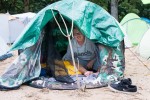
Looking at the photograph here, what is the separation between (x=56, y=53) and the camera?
5715 millimetres

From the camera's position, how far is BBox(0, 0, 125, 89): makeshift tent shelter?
534 centimetres

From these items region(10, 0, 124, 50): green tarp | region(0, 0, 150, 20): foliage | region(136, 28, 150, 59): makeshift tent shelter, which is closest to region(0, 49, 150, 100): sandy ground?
region(10, 0, 124, 50): green tarp

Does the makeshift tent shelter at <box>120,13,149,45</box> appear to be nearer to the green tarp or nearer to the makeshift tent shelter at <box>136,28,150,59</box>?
the makeshift tent shelter at <box>136,28,150,59</box>

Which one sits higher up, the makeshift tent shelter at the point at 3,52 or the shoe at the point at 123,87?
the makeshift tent shelter at the point at 3,52

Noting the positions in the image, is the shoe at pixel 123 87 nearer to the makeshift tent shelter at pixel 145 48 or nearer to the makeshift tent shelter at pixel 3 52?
the makeshift tent shelter at pixel 145 48

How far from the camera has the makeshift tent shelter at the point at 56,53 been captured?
5.34 m

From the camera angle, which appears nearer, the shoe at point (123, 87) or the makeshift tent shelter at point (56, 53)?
the shoe at point (123, 87)

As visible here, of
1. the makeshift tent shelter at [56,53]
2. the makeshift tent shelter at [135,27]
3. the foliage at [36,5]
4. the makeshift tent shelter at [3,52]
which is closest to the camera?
the makeshift tent shelter at [56,53]

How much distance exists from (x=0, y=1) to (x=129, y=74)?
51.7 feet

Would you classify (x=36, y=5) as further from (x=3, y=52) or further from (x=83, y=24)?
(x=83, y=24)

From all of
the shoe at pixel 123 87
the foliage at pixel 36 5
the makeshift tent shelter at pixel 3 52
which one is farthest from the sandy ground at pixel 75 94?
the foliage at pixel 36 5

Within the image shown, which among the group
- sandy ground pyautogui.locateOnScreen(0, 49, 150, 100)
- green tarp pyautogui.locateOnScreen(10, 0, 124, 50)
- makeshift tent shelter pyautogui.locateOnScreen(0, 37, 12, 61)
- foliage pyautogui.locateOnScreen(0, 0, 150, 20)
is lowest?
sandy ground pyautogui.locateOnScreen(0, 49, 150, 100)

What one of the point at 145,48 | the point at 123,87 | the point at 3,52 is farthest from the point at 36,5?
the point at 123,87

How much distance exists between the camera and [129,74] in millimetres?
6328
